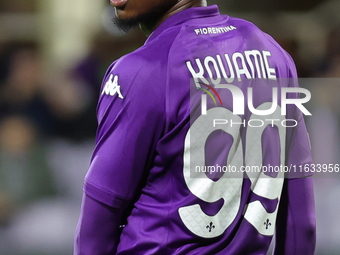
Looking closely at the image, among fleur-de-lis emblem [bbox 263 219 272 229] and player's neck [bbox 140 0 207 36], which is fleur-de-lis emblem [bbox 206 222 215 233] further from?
player's neck [bbox 140 0 207 36]

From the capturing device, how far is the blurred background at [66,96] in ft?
8.69

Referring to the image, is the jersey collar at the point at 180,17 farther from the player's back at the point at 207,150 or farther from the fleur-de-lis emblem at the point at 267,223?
the fleur-de-lis emblem at the point at 267,223

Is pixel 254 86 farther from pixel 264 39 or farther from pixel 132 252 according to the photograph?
pixel 132 252

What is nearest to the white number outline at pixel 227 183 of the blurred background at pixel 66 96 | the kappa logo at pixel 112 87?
the kappa logo at pixel 112 87

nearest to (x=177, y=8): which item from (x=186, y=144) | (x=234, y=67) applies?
(x=234, y=67)

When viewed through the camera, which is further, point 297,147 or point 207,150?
point 297,147

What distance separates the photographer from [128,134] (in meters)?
0.77

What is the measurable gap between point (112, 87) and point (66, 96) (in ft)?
7.80

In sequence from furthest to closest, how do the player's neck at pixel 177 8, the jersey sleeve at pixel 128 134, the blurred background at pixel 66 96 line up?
the blurred background at pixel 66 96 → the player's neck at pixel 177 8 → the jersey sleeve at pixel 128 134

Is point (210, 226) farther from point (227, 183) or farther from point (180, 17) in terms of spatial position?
point (180, 17)

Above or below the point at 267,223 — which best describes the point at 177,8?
above

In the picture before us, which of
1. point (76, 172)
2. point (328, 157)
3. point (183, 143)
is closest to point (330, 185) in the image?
point (328, 157)

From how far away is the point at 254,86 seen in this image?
0.84 meters

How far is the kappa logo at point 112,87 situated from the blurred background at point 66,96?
1970 mm
